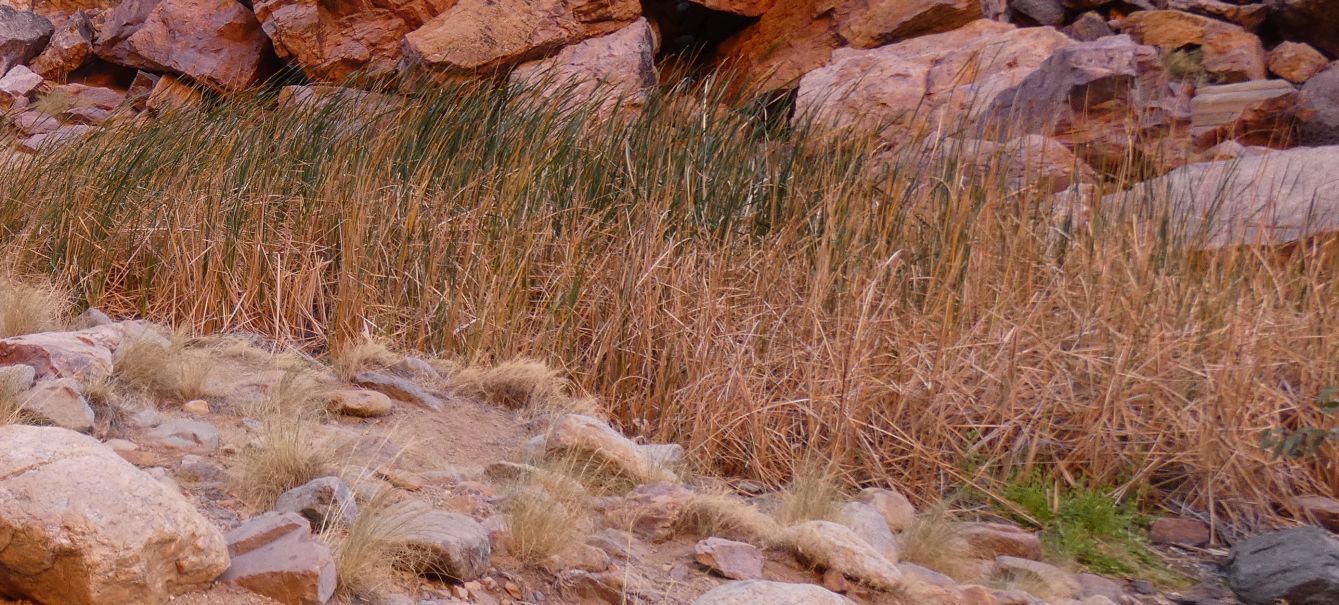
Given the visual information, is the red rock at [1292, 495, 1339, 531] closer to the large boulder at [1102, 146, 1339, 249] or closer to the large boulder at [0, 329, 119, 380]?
the large boulder at [1102, 146, 1339, 249]

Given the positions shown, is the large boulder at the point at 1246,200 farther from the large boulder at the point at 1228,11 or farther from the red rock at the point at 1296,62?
the large boulder at the point at 1228,11

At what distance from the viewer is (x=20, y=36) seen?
1412 cm

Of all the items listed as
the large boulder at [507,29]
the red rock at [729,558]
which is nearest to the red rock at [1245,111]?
the large boulder at [507,29]

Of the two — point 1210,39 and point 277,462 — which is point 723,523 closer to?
point 277,462

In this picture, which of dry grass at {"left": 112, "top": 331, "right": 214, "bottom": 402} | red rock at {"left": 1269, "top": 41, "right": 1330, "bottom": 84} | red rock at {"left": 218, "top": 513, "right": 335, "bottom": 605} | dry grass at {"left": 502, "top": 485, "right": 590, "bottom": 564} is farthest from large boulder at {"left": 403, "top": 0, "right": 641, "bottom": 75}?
red rock at {"left": 218, "top": 513, "right": 335, "bottom": 605}

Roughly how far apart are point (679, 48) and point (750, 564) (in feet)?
32.4

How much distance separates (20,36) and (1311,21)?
14369mm

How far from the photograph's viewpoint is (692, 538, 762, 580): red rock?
2645 mm

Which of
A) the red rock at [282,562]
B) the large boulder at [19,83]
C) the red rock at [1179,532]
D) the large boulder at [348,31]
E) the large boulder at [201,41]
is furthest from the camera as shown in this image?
the large boulder at [201,41]

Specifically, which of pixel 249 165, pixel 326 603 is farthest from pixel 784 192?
pixel 326 603

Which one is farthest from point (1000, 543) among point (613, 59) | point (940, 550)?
point (613, 59)

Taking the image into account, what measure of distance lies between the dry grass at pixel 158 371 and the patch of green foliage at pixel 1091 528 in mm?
2528

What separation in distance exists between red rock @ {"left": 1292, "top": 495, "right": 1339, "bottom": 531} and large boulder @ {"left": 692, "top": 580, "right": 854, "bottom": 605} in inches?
87.5

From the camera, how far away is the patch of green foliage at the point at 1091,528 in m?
3.39
